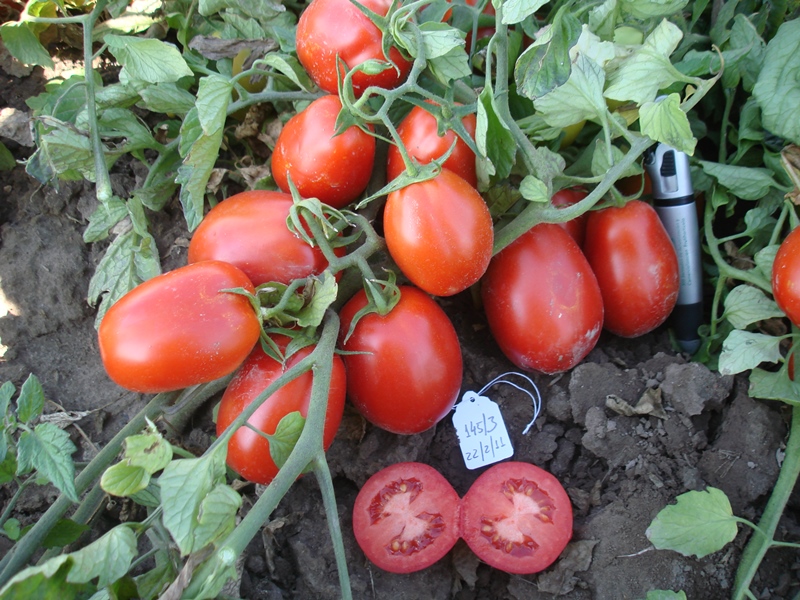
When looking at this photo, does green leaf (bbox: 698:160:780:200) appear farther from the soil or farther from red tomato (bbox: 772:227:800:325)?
the soil

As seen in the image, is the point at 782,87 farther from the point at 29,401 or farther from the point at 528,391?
the point at 29,401

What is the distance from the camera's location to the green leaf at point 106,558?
71 cm

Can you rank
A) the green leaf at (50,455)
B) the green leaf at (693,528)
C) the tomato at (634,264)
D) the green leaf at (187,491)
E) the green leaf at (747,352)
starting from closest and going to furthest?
the green leaf at (187,491), the green leaf at (50,455), the green leaf at (693,528), the green leaf at (747,352), the tomato at (634,264)

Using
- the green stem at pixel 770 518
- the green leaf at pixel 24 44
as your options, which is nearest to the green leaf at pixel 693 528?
the green stem at pixel 770 518

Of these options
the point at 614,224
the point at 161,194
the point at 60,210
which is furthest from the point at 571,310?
the point at 60,210

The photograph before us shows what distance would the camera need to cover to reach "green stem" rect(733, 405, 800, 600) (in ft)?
3.40

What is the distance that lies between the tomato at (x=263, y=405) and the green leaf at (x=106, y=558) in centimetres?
27

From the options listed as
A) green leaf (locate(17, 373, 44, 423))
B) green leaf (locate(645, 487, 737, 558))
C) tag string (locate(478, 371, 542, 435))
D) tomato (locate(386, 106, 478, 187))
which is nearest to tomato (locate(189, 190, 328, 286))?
tomato (locate(386, 106, 478, 187))

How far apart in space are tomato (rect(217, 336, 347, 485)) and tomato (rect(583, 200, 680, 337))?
58 cm

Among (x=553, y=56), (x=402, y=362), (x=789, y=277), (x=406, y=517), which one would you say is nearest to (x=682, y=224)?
(x=789, y=277)

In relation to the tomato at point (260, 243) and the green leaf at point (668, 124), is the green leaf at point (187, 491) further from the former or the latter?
the green leaf at point (668, 124)

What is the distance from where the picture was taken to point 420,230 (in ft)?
3.18

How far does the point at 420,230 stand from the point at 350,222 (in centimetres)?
16

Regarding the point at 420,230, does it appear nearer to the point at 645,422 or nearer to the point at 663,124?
the point at 663,124
